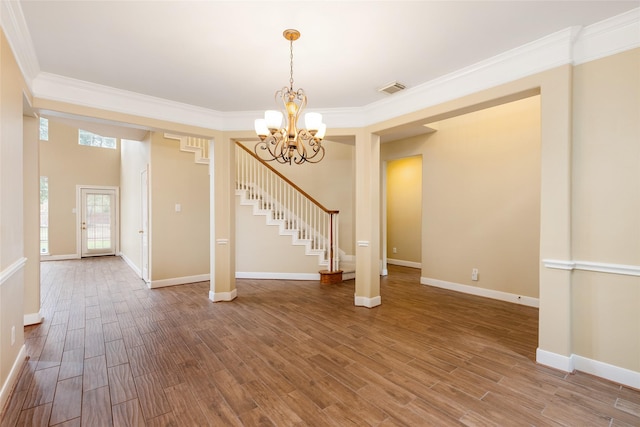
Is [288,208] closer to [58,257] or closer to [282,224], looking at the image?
[282,224]

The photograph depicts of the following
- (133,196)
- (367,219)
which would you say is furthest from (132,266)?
(367,219)

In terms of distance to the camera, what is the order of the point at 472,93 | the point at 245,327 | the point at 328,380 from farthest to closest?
the point at 245,327
the point at 472,93
the point at 328,380

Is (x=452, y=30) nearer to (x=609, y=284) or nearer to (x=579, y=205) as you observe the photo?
(x=579, y=205)

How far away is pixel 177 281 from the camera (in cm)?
511

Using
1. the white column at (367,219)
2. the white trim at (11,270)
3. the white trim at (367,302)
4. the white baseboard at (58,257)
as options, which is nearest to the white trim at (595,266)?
the white column at (367,219)

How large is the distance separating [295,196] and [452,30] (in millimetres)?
3952

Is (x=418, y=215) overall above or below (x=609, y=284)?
above

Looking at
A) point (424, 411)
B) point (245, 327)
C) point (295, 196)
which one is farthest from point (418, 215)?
point (424, 411)

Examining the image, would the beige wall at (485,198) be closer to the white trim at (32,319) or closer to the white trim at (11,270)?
the white trim at (11,270)

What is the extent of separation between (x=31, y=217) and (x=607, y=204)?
18.4 ft

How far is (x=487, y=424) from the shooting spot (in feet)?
5.75

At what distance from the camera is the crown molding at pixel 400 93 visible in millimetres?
2182

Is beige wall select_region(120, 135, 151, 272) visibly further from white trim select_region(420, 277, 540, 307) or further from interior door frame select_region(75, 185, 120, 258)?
white trim select_region(420, 277, 540, 307)

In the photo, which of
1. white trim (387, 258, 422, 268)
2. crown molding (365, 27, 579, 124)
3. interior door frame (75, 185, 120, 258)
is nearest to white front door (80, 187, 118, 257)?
interior door frame (75, 185, 120, 258)
